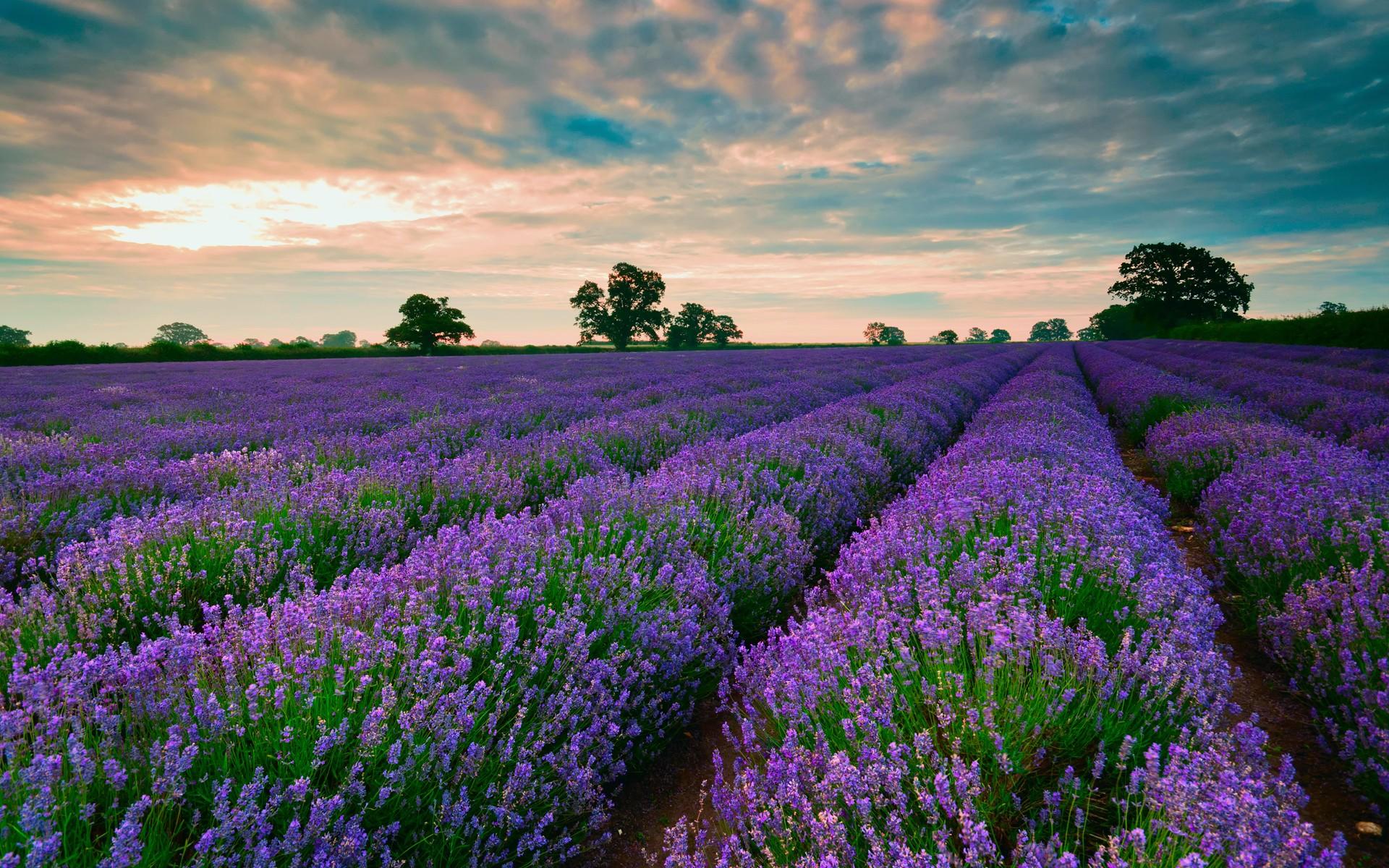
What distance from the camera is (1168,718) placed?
1881 mm

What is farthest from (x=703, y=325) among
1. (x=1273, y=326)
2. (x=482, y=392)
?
(x=482, y=392)

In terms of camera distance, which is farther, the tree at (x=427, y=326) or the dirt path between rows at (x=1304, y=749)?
the tree at (x=427, y=326)

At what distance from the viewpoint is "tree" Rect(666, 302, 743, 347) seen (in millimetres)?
69438

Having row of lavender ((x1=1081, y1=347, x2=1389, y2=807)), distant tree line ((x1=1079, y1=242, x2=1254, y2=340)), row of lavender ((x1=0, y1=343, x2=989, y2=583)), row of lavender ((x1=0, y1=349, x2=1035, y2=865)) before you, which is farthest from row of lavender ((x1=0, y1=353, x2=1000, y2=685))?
distant tree line ((x1=1079, y1=242, x2=1254, y2=340))

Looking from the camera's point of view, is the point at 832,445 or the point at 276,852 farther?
the point at 832,445

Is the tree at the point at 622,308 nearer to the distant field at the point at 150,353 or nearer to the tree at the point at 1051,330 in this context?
the distant field at the point at 150,353

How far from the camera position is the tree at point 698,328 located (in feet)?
228

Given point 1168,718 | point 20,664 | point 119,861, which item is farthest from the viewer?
point 1168,718

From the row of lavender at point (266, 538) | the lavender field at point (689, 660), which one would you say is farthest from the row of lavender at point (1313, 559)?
the row of lavender at point (266, 538)

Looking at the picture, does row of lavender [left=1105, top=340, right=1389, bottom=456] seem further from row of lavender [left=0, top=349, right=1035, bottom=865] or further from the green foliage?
the green foliage

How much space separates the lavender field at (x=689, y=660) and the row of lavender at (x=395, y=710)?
2 cm

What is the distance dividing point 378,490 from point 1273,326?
41.8m

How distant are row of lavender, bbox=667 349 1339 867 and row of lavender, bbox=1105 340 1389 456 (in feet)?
18.5

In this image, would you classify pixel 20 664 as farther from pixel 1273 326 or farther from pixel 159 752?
pixel 1273 326
